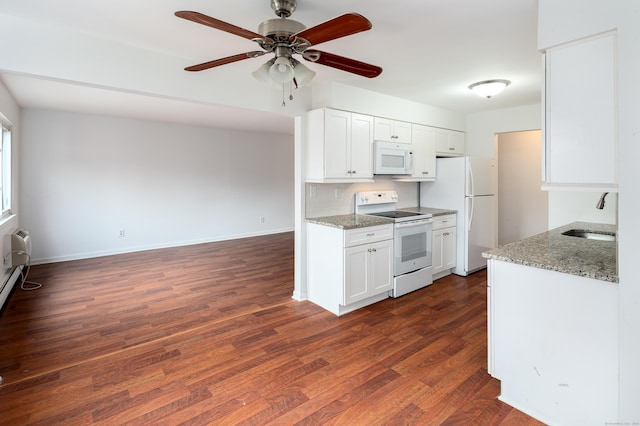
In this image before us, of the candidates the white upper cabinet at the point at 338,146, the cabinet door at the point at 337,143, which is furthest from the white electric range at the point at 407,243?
the cabinet door at the point at 337,143

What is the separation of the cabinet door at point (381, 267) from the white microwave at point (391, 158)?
0.90 metres

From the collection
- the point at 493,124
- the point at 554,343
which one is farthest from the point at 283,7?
the point at 493,124

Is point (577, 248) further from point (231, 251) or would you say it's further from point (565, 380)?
point (231, 251)

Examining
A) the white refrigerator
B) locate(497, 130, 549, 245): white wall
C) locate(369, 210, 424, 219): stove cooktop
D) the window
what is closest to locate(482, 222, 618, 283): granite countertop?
locate(369, 210, 424, 219): stove cooktop

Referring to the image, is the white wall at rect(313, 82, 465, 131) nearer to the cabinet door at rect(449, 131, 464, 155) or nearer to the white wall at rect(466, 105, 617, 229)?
the cabinet door at rect(449, 131, 464, 155)

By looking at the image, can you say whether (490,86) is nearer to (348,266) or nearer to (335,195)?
(335,195)

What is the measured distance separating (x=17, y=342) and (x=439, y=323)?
11.8 ft

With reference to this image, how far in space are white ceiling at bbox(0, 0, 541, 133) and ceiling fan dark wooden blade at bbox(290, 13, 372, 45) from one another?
44 cm

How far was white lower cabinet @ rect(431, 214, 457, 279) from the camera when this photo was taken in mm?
4246

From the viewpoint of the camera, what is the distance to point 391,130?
404 centimetres

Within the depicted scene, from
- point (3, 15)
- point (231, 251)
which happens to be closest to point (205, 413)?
point (3, 15)

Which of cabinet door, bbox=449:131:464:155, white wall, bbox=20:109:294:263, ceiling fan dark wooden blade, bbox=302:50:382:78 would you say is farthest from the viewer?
white wall, bbox=20:109:294:263

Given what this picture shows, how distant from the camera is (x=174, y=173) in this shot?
6445 millimetres

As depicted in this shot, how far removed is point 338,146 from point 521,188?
415 cm
